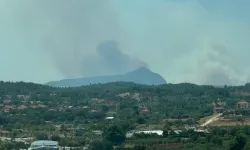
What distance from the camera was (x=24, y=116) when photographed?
65625mm

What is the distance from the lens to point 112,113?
232 feet

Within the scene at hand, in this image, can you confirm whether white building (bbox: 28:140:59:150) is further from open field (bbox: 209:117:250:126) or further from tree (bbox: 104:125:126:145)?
open field (bbox: 209:117:250:126)

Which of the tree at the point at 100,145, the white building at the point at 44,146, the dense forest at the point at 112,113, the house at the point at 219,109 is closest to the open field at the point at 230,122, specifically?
the dense forest at the point at 112,113

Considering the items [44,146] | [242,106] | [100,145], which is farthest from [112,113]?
[100,145]

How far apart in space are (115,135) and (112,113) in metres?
25.3

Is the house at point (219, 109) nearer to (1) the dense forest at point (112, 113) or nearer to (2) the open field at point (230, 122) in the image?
(1) the dense forest at point (112, 113)

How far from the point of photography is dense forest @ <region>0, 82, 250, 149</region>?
4462 cm

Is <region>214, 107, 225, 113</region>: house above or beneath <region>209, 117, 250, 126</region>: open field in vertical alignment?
above

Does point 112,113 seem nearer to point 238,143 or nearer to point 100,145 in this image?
point 100,145

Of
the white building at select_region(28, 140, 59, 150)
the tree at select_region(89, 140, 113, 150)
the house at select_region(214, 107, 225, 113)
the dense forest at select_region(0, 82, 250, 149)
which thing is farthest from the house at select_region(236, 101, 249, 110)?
the white building at select_region(28, 140, 59, 150)

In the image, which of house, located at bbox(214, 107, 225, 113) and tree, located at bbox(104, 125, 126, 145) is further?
house, located at bbox(214, 107, 225, 113)

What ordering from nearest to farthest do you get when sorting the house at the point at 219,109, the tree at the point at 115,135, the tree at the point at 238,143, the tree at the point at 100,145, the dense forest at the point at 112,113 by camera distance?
the tree at the point at 238,143 < the tree at the point at 100,145 < the dense forest at the point at 112,113 < the tree at the point at 115,135 < the house at the point at 219,109

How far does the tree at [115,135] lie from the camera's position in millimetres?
45094

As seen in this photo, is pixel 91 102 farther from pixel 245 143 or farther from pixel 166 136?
pixel 245 143
